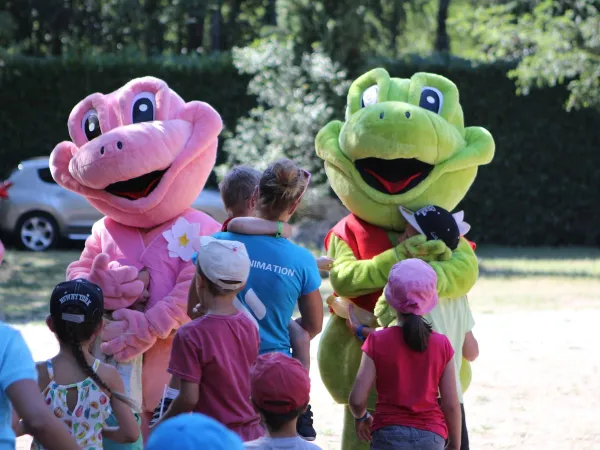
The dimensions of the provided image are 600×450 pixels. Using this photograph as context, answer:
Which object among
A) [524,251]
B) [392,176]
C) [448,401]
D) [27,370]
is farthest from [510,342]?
[524,251]

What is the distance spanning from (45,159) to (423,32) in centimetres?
2403

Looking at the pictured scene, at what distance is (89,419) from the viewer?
12.4ft

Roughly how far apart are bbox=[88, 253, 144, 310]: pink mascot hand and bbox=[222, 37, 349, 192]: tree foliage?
12786 millimetres

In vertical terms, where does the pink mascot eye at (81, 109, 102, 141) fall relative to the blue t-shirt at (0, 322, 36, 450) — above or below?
below

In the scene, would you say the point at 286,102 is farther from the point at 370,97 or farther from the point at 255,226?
the point at 255,226

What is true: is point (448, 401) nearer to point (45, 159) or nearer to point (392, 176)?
point (392, 176)

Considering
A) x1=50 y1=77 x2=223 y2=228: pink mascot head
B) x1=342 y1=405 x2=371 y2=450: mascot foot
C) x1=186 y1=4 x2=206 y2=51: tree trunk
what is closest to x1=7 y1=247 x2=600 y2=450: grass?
x1=342 y1=405 x2=371 y2=450: mascot foot

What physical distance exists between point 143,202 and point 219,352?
1.62 m

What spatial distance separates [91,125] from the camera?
557 centimetres

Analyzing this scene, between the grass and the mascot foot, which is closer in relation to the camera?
the mascot foot

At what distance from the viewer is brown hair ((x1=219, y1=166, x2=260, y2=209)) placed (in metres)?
4.71

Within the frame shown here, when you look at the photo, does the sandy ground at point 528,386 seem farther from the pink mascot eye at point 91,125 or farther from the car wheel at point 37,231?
the car wheel at point 37,231

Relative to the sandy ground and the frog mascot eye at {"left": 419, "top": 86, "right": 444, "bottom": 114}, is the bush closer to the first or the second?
the sandy ground

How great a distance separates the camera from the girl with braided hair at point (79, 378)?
12.2 feet
